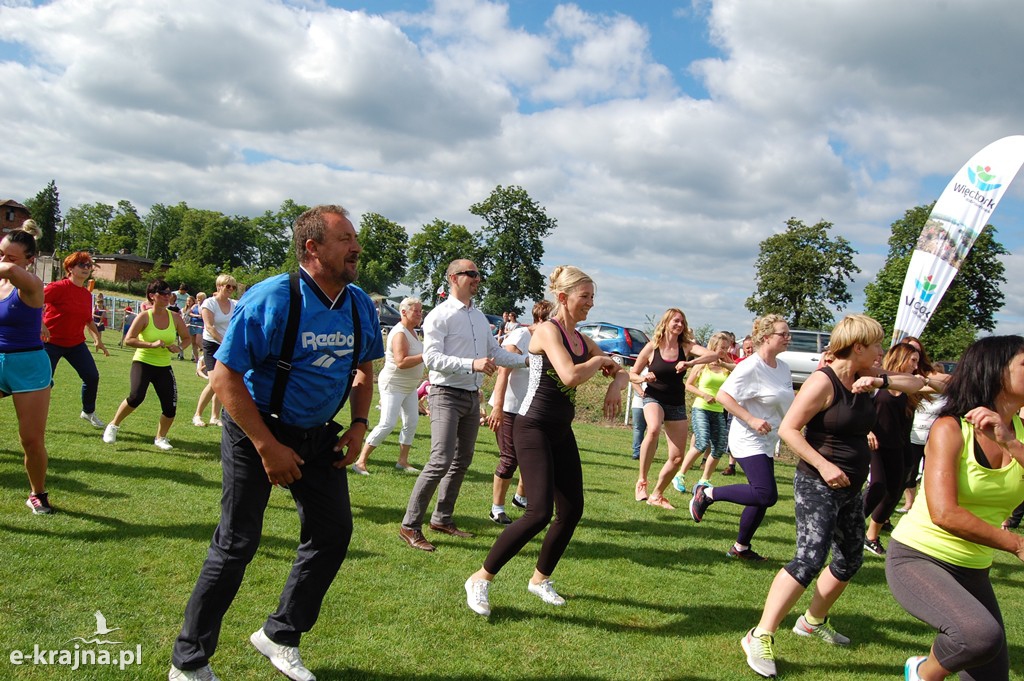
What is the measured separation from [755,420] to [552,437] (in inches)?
77.4

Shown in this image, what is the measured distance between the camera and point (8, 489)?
5641mm

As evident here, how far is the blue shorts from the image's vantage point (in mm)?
4855

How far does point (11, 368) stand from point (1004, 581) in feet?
27.4

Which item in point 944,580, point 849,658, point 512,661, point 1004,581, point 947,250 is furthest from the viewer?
point 947,250

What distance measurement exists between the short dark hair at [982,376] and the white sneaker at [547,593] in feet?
8.22

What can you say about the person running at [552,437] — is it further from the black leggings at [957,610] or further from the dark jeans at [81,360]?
the dark jeans at [81,360]

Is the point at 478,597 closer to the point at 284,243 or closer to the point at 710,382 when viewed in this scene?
the point at 710,382

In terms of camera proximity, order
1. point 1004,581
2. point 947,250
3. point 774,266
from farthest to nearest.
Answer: point 774,266 < point 947,250 < point 1004,581

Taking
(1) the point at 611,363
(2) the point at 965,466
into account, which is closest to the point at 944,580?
(2) the point at 965,466

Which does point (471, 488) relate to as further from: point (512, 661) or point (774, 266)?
point (774, 266)

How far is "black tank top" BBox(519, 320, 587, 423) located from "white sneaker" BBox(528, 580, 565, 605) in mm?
1114

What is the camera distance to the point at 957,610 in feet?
9.62

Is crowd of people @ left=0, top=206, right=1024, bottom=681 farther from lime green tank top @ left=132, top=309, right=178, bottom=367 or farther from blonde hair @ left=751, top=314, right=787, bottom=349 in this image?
lime green tank top @ left=132, top=309, right=178, bottom=367

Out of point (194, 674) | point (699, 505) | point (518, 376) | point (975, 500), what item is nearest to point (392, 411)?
point (518, 376)
